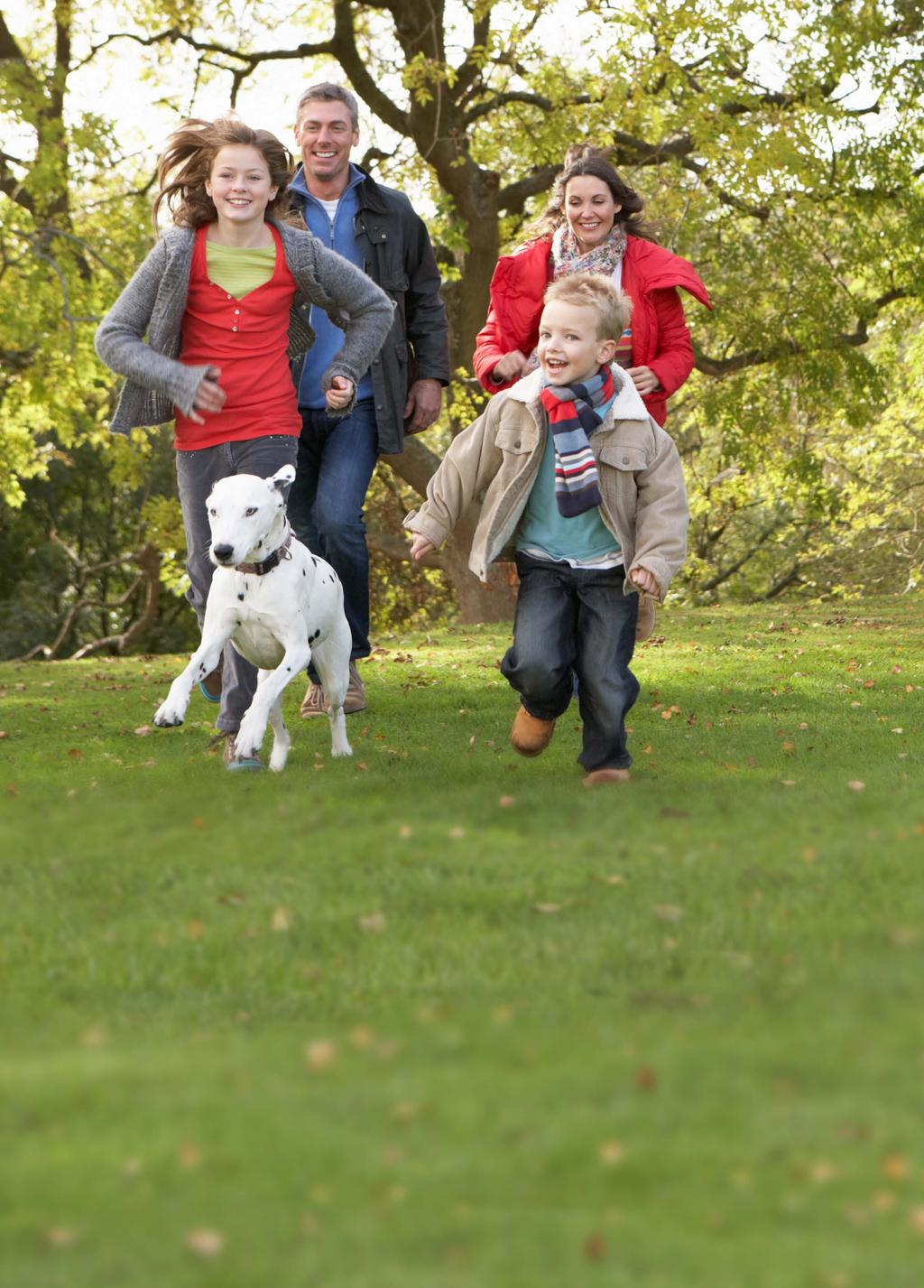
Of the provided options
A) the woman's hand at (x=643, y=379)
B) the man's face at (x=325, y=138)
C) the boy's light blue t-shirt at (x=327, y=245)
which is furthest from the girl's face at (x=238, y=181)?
the woman's hand at (x=643, y=379)

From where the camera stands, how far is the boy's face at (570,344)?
7230 millimetres

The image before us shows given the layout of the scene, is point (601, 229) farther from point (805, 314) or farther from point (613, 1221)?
point (805, 314)

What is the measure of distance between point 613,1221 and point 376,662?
1173 cm

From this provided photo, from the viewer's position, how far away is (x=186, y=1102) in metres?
3.61

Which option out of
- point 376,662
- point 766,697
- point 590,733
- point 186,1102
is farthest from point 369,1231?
point 376,662

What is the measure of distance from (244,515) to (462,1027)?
11.2 feet

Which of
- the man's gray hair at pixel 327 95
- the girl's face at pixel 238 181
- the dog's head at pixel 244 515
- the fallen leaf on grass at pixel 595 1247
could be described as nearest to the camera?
the fallen leaf on grass at pixel 595 1247

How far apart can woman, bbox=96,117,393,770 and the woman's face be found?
114 centimetres

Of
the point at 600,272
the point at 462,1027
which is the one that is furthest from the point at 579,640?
the point at 462,1027

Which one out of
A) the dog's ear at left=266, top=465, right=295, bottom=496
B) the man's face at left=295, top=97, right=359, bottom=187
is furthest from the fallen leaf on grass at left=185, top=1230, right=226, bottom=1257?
the man's face at left=295, top=97, right=359, bottom=187

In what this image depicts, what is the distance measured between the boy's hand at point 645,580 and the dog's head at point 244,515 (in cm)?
165

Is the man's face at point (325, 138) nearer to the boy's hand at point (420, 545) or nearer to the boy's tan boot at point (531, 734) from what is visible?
the boy's hand at point (420, 545)

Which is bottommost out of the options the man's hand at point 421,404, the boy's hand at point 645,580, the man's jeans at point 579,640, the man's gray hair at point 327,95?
the man's jeans at point 579,640

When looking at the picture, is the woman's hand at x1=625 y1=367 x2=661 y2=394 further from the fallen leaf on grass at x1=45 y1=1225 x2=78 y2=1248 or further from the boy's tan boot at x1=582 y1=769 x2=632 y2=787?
the fallen leaf on grass at x1=45 y1=1225 x2=78 y2=1248
